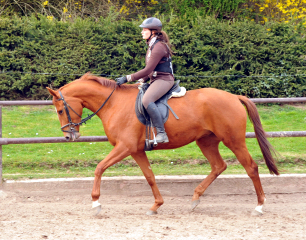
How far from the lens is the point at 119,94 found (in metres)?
5.26

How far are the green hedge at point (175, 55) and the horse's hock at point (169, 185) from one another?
180 inches

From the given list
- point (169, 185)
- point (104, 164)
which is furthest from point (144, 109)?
point (169, 185)

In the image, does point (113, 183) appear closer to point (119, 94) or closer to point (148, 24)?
point (119, 94)

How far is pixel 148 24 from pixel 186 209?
97.0 inches

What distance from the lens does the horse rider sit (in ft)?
16.2

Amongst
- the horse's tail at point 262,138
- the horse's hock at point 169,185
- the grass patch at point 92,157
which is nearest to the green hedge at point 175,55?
the grass patch at point 92,157

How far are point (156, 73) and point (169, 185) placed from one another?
5.68ft

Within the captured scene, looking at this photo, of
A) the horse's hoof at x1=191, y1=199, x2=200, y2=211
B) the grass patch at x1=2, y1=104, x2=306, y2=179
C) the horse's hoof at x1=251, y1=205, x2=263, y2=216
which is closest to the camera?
the horse's hoof at x1=251, y1=205, x2=263, y2=216

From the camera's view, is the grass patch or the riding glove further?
the grass patch

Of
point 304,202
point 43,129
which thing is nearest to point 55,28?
point 43,129

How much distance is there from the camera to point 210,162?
558cm

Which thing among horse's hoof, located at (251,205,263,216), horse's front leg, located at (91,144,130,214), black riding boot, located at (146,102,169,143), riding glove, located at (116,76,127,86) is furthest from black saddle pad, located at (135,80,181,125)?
horse's hoof, located at (251,205,263,216)

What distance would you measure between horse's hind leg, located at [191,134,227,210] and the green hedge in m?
4.65

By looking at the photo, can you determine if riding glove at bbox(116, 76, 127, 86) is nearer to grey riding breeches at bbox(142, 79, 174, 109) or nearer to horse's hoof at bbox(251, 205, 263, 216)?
grey riding breeches at bbox(142, 79, 174, 109)
